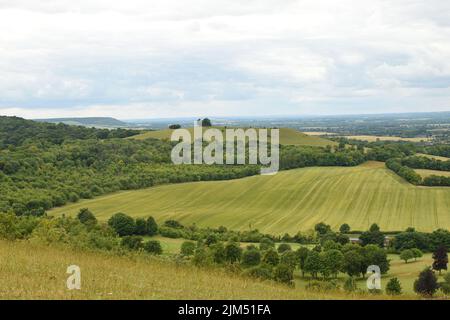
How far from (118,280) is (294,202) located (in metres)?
71.8

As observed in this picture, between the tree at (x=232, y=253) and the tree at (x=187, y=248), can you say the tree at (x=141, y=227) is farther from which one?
the tree at (x=232, y=253)

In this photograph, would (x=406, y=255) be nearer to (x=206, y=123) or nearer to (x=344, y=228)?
(x=344, y=228)

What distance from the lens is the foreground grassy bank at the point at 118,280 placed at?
1162 cm

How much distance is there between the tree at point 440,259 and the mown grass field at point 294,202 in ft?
A: 36.5

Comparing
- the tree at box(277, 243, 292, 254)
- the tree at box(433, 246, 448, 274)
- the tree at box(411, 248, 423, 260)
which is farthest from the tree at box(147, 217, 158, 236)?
the tree at box(433, 246, 448, 274)

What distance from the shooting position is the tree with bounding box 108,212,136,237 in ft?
222

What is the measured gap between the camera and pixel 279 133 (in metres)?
138

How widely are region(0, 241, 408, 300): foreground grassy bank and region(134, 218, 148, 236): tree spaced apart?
166 ft

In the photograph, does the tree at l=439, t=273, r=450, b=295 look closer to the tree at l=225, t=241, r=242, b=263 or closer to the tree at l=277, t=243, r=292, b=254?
the tree at l=225, t=241, r=242, b=263

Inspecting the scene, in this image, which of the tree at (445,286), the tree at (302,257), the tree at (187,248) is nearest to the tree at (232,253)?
the tree at (187,248)

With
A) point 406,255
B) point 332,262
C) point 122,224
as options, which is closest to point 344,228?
point 406,255

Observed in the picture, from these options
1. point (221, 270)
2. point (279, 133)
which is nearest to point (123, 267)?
point (221, 270)
